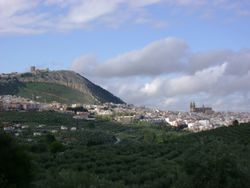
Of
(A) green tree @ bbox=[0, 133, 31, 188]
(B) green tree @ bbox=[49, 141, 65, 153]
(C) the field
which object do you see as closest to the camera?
(C) the field

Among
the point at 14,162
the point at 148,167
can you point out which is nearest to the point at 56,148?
the point at 148,167

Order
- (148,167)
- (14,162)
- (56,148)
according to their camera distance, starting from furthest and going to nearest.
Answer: (56,148) < (148,167) < (14,162)

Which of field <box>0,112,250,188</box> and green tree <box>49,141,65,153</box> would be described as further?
green tree <box>49,141,65,153</box>

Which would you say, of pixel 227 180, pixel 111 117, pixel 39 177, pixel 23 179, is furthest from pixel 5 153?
pixel 111 117

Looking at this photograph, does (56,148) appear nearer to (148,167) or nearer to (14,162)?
(148,167)

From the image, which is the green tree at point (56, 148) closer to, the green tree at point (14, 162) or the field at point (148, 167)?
the field at point (148, 167)

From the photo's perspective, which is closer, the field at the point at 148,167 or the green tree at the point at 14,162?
the field at the point at 148,167

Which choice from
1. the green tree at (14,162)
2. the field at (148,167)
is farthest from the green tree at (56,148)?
the green tree at (14,162)

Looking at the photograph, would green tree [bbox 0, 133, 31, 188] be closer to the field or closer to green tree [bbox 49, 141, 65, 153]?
the field

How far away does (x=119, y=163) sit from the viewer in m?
39.7

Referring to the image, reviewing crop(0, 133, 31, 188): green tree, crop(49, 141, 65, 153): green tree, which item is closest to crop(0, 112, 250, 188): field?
crop(49, 141, 65, 153): green tree

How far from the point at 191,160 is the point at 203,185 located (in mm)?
1291

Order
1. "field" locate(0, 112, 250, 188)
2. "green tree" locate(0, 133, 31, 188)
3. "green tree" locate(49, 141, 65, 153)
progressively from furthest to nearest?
1. "green tree" locate(49, 141, 65, 153)
2. "green tree" locate(0, 133, 31, 188)
3. "field" locate(0, 112, 250, 188)

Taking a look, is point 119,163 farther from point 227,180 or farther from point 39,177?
point 227,180
